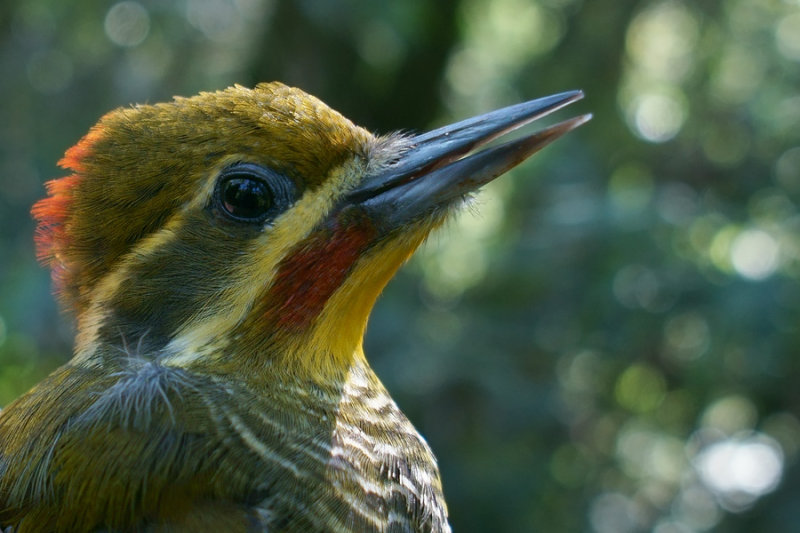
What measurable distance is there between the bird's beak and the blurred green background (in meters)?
1.84

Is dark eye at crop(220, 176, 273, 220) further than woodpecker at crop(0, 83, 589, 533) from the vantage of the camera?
Yes

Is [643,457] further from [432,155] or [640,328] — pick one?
[432,155]

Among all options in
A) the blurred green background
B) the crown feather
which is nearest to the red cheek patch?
the crown feather

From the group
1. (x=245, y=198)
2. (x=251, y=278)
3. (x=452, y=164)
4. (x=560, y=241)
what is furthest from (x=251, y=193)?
(x=560, y=241)

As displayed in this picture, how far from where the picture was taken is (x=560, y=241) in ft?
18.6

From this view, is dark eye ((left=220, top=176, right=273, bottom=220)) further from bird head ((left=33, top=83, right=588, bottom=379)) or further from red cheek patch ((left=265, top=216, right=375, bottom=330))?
red cheek patch ((left=265, top=216, right=375, bottom=330))

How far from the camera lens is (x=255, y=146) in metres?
2.51

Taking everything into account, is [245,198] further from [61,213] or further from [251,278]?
[61,213]

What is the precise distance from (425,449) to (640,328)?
310 centimetres

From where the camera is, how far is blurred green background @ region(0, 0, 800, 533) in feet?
17.8

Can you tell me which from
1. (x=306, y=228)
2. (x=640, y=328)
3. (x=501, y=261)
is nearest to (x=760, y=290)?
(x=640, y=328)

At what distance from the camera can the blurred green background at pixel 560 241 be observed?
5.42m

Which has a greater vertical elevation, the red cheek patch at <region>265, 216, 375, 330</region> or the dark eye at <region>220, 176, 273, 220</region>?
the dark eye at <region>220, 176, 273, 220</region>

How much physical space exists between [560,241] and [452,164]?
3.17m
